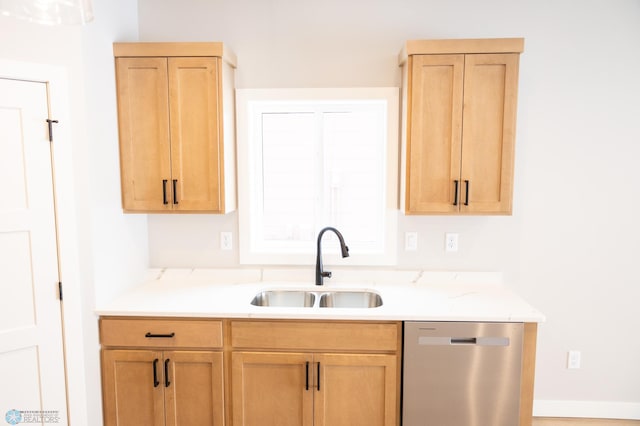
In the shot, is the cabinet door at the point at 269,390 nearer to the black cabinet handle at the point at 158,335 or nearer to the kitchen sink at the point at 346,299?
the black cabinet handle at the point at 158,335

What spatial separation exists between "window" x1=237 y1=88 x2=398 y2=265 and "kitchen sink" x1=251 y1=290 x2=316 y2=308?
22 centimetres

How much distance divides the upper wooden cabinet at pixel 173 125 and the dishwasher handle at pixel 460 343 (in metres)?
1.33

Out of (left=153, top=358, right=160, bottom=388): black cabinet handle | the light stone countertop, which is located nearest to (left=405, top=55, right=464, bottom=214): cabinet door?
the light stone countertop

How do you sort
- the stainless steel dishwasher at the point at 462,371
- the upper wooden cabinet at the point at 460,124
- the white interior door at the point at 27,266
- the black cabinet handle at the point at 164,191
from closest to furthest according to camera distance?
the white interior door at the point at 27,266 < the stainless steel dishwasher at the point at 462,371 < the upper wooden cabinet at the point at 460,124 < the black cabinet handle at the point at 164,191

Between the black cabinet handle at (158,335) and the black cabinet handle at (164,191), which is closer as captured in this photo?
the black cabinet handle at (158,335)

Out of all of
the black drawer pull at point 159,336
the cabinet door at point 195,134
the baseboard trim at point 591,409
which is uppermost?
the cabinet door at point 195,134

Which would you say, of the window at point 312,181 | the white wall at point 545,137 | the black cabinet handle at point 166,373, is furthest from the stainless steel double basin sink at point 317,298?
the black cabinet handle at point 166,373

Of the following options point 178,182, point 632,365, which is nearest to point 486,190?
point 632,365

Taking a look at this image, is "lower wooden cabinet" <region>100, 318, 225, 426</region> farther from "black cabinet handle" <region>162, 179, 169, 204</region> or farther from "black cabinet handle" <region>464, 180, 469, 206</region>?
"black cabinet handle" <region>464, 180, 469, 206</region>

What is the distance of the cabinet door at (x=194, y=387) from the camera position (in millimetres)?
2078

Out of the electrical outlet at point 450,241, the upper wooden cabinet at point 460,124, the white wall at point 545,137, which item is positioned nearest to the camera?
the upper wooden cabinet at point 460,124

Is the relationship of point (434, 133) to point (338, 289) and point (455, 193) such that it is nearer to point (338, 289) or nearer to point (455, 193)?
point (455, 193)

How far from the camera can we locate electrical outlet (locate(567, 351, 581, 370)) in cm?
259

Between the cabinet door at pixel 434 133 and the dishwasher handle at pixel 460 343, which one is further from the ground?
the cabinet door at pixel 434 133
